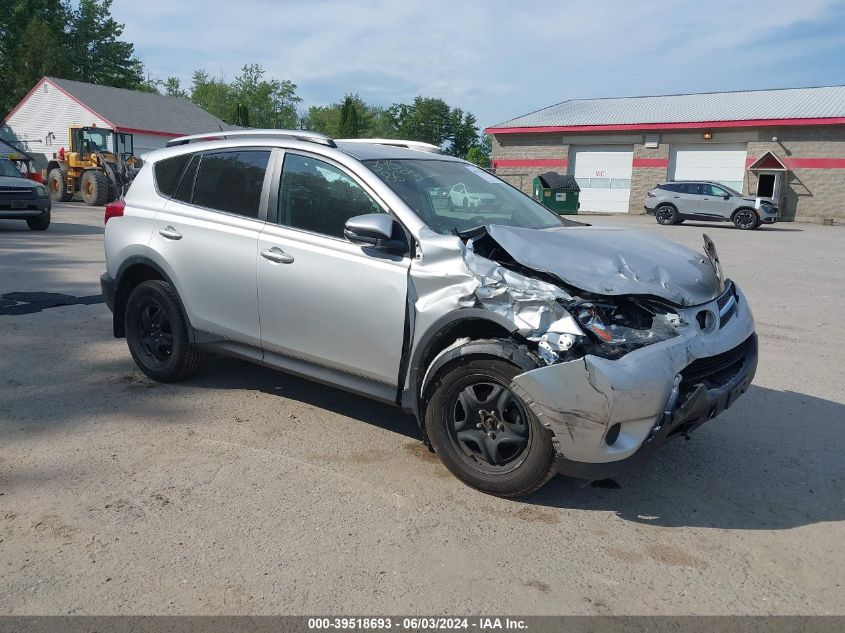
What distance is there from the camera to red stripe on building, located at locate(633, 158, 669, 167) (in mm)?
33438

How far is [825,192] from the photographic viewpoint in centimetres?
3028

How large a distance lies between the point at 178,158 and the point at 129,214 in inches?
22.1

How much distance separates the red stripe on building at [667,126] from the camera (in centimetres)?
2988

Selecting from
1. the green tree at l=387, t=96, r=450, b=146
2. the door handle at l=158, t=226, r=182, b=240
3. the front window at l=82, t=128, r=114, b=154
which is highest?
the green tree at l=387, t=96, r=450, b=146

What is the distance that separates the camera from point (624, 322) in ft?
11.1

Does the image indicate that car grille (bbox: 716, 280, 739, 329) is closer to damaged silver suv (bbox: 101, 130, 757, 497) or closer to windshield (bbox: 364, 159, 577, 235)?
damaged silver suv (bbox: 101, 130, 757, 497)

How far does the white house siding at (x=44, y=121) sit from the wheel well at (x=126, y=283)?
1517 inches

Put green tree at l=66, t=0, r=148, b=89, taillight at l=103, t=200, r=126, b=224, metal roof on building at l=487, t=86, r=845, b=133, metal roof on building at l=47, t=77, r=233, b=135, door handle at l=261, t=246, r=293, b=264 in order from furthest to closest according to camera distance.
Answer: green tree at l=66, t=0, r=148, b=89 < metal roof on building at l=47, t=77, r=233, b=135 < metal roof on building at l=487, t=86, r=845, b=133 < taillight at l=103, t=200, r=126, b=224 < door handle at l=261, t=246, r=293, b=264

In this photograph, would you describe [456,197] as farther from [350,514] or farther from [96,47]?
[96,47]

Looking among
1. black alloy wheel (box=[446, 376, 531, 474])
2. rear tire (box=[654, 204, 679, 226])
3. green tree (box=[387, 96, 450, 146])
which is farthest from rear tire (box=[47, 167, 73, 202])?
green tree (box=[387, 96, 450, 146])

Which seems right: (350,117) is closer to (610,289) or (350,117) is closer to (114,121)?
(114,121)

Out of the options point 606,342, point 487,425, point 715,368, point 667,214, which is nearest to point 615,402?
point 606,342

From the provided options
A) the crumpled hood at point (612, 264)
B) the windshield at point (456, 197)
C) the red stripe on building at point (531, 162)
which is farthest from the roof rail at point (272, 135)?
the red stripe on building at point (531, 162)

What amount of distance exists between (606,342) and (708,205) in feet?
80.8
